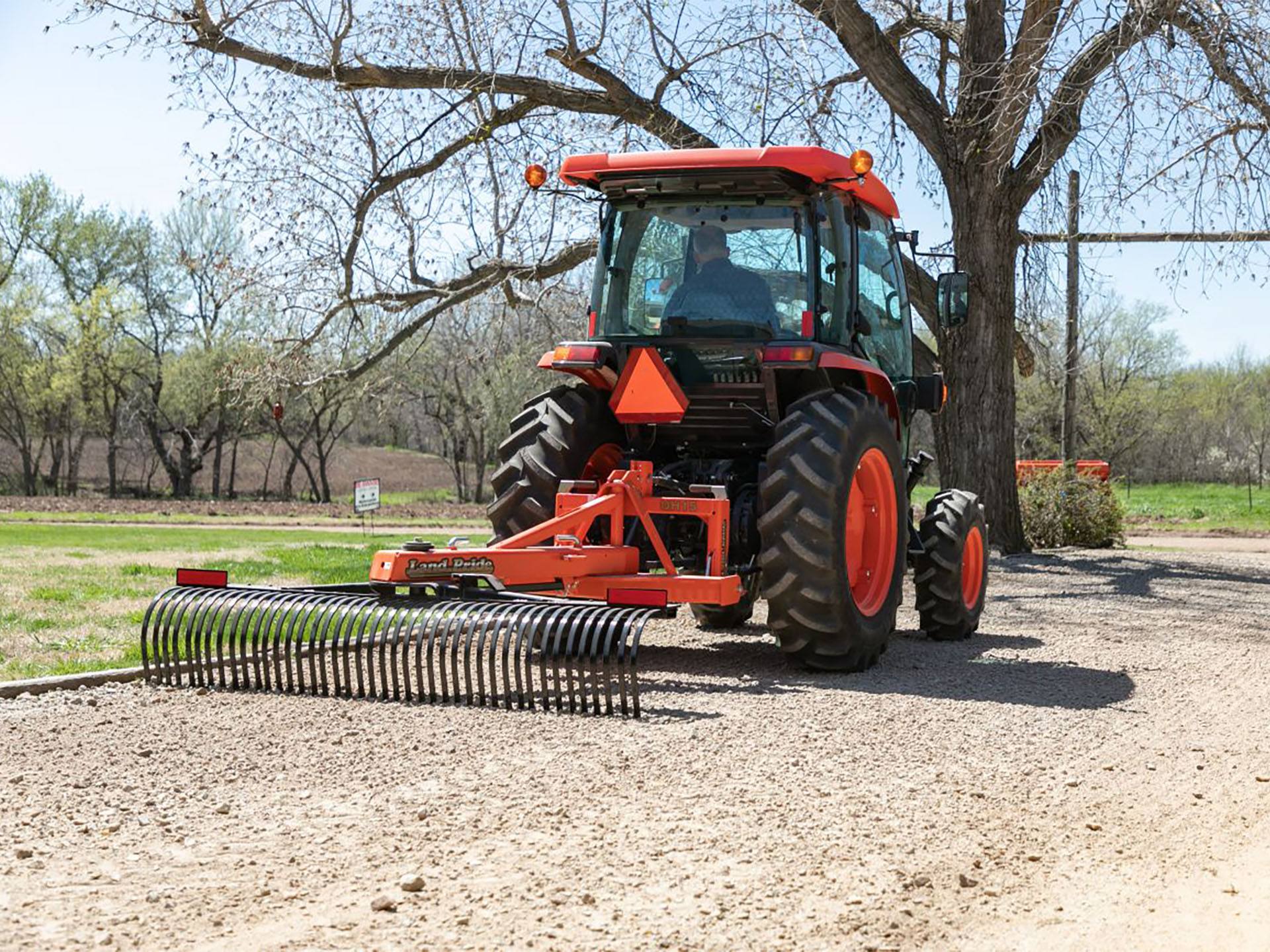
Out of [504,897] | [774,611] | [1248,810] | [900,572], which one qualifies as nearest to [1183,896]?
[1248,810]

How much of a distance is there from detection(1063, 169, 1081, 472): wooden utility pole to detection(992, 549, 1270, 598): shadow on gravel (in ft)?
8.87

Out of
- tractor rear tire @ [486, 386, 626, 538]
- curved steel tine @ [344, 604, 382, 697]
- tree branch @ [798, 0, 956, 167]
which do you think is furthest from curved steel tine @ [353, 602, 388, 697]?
tree branch @ [798, 0, 956, 167]

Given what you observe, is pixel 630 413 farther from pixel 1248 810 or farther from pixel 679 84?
pixel 679 84

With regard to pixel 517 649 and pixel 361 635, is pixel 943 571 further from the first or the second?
pixel 361 635

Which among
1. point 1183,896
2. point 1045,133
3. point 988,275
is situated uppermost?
point 1045,133

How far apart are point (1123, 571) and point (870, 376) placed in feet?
26.4

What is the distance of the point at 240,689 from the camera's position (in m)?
6.21

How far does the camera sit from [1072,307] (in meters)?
17.1

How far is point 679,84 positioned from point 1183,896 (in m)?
12.2

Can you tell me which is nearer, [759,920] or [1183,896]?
[759,920]

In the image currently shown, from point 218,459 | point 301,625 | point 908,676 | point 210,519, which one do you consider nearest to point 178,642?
point 301,625

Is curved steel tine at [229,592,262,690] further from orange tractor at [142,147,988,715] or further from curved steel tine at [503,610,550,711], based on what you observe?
curved steel tine at [503,610,550,711]

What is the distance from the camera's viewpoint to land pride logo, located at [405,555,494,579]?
637cm

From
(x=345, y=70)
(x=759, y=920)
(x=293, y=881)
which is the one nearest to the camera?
(x=759, y=920)
